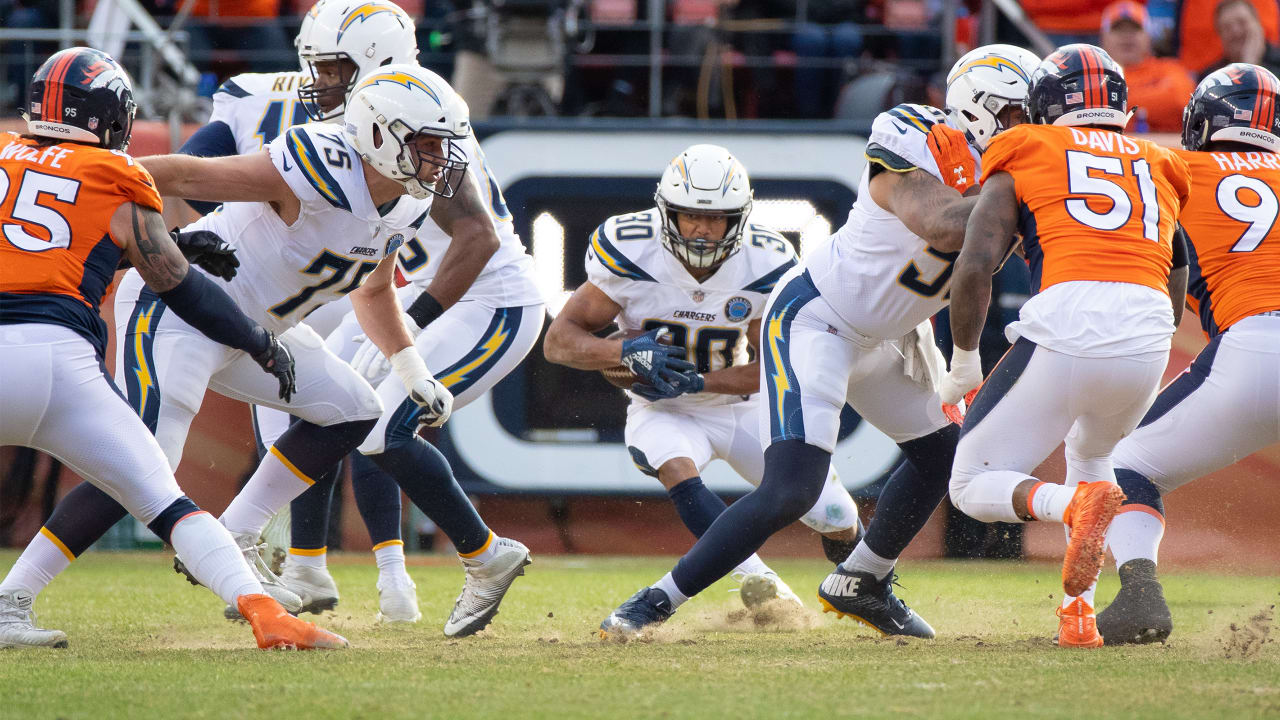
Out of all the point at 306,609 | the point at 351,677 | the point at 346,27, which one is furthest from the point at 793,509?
the point at 346,27

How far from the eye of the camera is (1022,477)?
3.91 metres

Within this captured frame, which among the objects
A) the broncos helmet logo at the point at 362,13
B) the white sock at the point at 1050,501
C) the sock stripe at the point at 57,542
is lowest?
the sock stripe at the point at 57,542

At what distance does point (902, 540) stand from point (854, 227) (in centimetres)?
105

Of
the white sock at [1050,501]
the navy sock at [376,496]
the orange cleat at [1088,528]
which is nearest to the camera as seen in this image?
the orange cleat at [1088,528]

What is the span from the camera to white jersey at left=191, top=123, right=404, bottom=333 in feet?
14.3

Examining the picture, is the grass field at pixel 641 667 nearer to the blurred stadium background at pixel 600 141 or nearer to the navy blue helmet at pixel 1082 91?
the navy blue helmet at pixel 1082 91

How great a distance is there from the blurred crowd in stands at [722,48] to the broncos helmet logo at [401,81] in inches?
154

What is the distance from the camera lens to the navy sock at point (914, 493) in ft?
15.6

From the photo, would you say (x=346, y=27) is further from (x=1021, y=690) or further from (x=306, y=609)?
(x=1021, y=690)

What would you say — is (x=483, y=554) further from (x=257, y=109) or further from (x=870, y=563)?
(x=257, y=109)

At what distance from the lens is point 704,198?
5023mm

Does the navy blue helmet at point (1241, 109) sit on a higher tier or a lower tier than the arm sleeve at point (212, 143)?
higher

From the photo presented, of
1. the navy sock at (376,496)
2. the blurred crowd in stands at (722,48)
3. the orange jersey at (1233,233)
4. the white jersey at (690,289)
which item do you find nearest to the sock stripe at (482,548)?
the navy sock at (376,496)

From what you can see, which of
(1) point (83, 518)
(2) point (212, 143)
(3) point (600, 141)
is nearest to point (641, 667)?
(1) point (83, 518)
